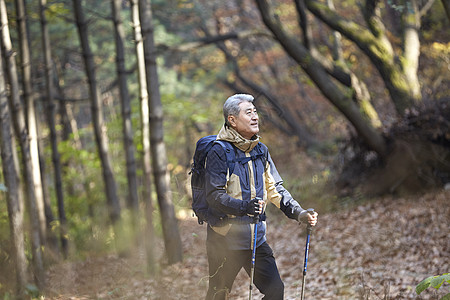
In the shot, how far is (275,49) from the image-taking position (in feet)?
71.3

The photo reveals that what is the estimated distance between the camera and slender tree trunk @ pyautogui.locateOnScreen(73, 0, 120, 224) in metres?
11.1

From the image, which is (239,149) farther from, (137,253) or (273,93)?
(273,93)

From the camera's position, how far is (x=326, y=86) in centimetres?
1105

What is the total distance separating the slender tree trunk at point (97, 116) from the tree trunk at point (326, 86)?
3589mm

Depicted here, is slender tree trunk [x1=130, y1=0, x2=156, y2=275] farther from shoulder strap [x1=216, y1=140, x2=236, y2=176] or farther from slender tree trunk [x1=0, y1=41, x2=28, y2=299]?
shoulder strap [x1=216, y1=140, x2=236, y2=176]

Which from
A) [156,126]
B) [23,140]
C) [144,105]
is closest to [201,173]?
[156,126]

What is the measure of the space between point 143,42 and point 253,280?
5573mm

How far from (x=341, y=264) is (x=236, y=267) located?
4157 mm

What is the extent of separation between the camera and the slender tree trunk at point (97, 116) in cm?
1110

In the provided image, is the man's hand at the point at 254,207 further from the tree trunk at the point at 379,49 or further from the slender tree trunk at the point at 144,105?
the tree trunk at the point at 379,49

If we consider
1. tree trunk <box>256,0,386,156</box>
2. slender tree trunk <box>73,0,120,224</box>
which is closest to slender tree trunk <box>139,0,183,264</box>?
slender tree trunk <box>73,0,120,224</box>

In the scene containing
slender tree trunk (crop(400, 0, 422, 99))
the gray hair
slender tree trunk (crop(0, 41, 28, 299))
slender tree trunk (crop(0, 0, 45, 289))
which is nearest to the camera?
the gray hair

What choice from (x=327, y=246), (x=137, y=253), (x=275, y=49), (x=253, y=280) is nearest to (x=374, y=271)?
(x=327, y=246)

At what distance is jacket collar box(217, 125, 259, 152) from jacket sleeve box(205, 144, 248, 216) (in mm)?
88
